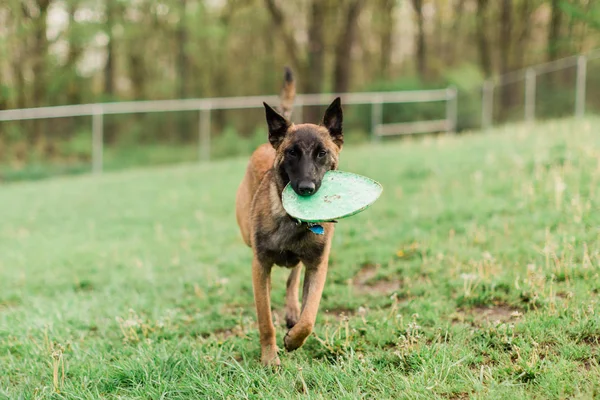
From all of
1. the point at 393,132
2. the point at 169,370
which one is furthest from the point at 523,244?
the point at 393,132

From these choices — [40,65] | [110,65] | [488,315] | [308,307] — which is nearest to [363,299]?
[488,315]

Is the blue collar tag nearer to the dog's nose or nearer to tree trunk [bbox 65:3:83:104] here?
the dog's nose

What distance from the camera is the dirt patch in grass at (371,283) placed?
529cm

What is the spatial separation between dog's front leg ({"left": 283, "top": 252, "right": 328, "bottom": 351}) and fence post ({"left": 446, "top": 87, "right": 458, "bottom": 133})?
1799 centimetres

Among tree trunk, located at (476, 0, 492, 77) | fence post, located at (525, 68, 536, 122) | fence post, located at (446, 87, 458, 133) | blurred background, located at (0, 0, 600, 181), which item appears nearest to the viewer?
fence post, located at (525, 68, 536, 122)

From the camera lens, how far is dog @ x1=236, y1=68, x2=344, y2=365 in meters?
3.96

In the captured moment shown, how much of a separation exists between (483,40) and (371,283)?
105 feet

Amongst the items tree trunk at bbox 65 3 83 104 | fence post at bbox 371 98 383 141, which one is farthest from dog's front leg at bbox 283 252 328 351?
tree trunk at bbox 65 3 83 104

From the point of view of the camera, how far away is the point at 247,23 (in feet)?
114

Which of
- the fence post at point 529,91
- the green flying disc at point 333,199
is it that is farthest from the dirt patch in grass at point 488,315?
the fence post at point 529,91

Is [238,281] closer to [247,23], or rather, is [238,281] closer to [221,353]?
[221,353]

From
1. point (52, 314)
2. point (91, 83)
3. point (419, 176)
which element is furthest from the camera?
point (91, 83)

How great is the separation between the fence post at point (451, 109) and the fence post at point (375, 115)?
252 centimetres

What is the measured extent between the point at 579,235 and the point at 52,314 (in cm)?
491
